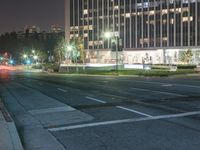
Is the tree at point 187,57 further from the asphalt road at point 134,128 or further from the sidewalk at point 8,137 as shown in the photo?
the sidewalk at point 8,137

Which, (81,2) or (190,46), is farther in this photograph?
(81,2)

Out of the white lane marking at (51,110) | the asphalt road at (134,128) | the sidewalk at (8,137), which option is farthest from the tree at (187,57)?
the sidewalk at (8,137)

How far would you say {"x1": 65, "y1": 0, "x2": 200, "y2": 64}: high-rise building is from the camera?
125938mm

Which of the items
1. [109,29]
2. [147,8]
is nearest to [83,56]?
[109,29]

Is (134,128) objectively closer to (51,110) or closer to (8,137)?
(8,137)

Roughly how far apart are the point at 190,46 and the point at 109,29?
3736 centimetres

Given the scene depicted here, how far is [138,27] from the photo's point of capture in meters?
142

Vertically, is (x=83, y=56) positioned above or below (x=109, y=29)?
below

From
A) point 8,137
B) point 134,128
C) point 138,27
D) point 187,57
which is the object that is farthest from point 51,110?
point 138,27

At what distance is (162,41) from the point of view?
436 feet

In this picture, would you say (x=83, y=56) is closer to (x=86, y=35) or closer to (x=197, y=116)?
(x=86, y=35)

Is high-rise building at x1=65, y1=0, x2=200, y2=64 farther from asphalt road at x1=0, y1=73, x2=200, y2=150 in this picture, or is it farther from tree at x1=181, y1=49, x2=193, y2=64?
asphalt road at x1=0, y1=73, x2=200, y2=150

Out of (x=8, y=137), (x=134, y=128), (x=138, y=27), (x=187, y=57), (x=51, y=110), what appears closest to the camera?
(x=8, y=137)

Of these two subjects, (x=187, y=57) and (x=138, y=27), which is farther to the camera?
(x=138, y=27)
